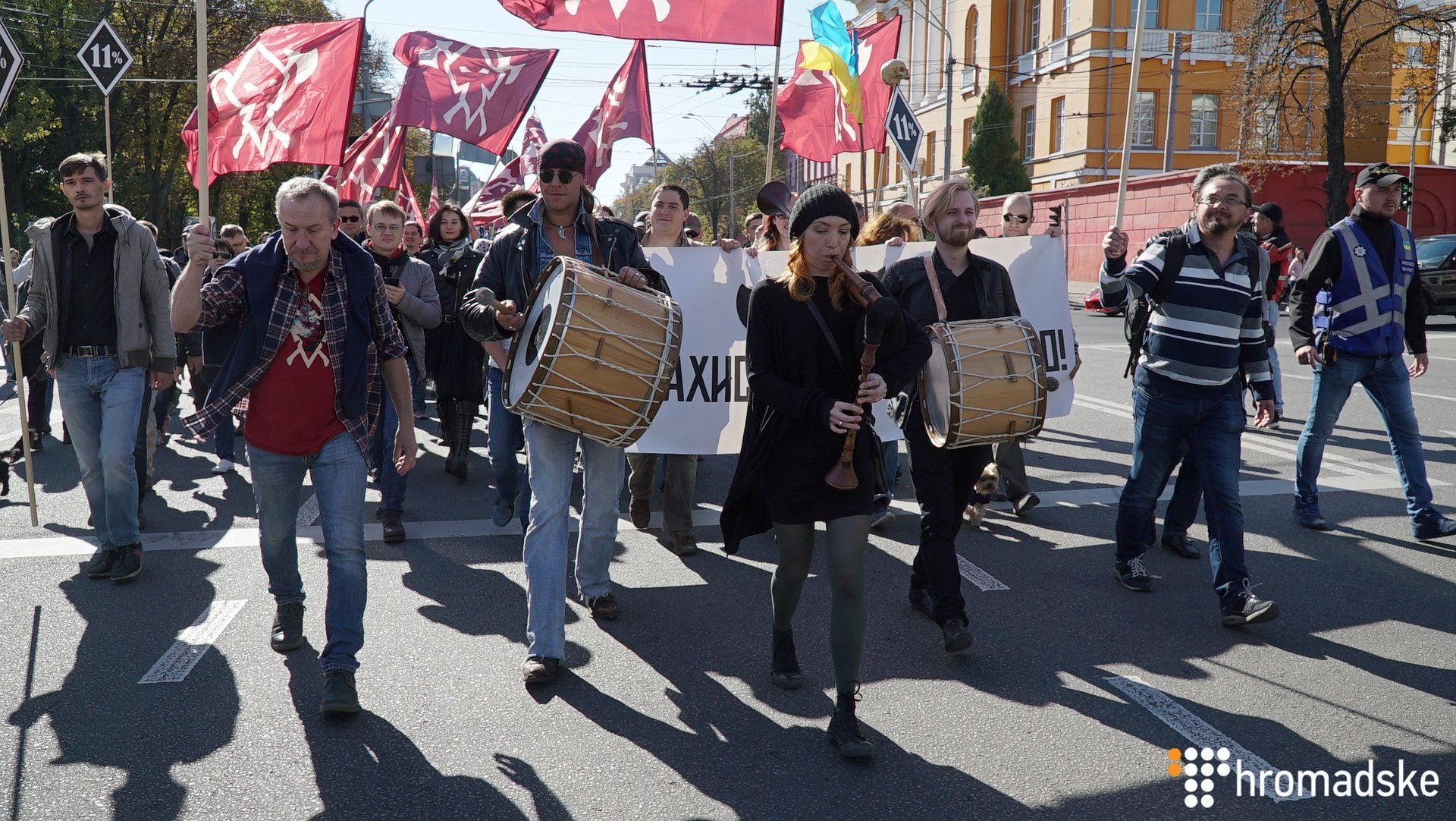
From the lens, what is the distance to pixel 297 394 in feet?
13.8

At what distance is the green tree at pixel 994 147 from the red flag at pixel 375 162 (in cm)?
3594

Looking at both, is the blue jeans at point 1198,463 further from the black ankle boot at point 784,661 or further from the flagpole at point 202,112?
the flagpole at point 202,112

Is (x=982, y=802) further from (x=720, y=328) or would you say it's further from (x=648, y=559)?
(x=720, y=328)

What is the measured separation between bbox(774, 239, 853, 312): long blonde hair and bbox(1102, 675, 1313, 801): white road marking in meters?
1.84

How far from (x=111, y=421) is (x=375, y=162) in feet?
31.0

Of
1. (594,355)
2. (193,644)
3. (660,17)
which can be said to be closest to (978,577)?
(594,355)

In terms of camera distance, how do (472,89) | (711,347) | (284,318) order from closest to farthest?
1. (284,318)
2. (711,347)
3. (472,89)

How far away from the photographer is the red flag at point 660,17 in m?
8.45

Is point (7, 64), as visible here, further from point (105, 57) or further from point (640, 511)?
point (640, 511)

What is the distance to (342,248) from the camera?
14.0 feet

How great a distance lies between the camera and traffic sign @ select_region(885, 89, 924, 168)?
12.2 m

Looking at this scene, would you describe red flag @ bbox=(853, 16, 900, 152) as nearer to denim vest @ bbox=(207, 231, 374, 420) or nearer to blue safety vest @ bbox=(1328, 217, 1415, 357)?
blue safety vest @ bbox=(1328, 217, 1415, 357)

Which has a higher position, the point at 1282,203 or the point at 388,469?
the point at 1282,203

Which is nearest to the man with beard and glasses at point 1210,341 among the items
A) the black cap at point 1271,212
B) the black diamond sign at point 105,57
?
the black cap at point 1271,212
